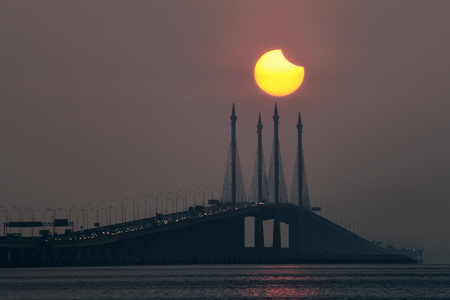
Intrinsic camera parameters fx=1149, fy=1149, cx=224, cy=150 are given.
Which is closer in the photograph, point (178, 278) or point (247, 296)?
point (247, 296)

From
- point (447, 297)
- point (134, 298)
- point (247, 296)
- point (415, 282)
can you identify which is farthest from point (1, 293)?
point (415, 282)

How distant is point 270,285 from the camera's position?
5802 inches

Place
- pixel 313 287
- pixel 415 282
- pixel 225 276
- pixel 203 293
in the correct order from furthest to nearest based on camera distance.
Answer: pixel 225 276, pixel 415 282, pixel 313 287, pixel 203 293

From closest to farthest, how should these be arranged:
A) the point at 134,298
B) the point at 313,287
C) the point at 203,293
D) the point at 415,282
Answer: the point at 134,298 < the point at 203,293 < the point at 313,287 < the point at 415,282

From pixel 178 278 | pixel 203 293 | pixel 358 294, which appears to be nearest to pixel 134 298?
pixel 203 293

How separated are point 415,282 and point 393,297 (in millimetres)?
43269

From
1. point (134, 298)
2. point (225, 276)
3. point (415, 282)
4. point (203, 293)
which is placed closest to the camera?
point (134, 298)

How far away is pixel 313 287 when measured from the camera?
144125 mm

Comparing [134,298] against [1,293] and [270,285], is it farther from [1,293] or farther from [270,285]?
[270,285]

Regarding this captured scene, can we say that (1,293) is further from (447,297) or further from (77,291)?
(447,297)

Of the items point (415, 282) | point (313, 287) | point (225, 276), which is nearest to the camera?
point (313, 287)

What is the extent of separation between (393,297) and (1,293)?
4385 centimetres

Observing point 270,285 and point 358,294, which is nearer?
point 358,294

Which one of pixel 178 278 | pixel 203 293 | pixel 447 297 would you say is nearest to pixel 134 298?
pixel 203 293
